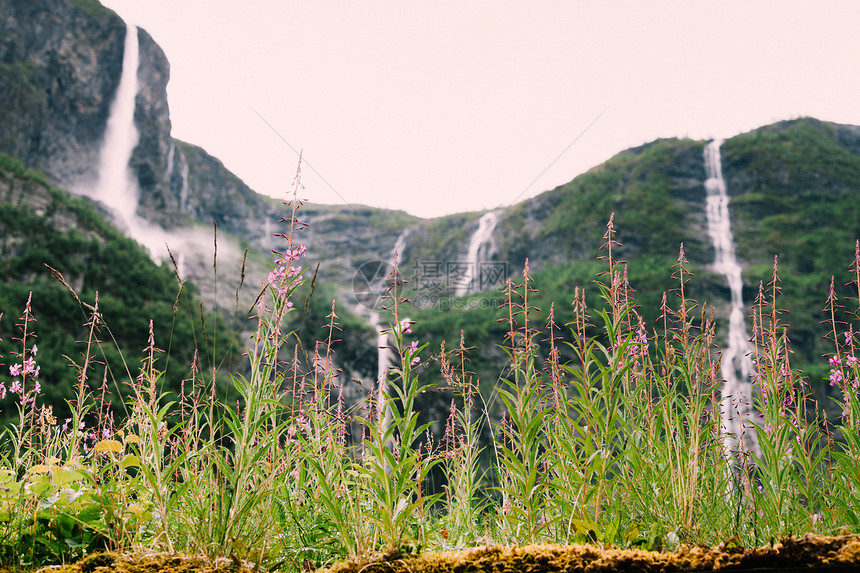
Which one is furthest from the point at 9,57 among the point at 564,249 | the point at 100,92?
the point at 564,249

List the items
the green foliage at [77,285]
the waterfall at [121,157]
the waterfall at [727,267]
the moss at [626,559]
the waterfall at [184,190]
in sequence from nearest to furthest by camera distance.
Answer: the moss at [626,559] → the green foliage at [77,285] → the waterfall at [727,267] → the waterfall at [121,157] → the waterfall at [184,190]

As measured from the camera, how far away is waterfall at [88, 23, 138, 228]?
1761 inches

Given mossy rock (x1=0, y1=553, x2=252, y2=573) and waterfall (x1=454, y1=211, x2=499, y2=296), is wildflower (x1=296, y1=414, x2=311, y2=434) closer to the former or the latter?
mossy rock (x1=0, y1=553, x2=252, y2=573)

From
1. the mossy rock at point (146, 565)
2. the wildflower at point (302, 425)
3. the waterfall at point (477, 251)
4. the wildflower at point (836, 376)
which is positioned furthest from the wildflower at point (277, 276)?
the waterfall at point (477, 251)

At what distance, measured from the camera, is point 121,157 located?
1823 inches

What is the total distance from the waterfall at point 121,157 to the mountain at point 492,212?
58cm

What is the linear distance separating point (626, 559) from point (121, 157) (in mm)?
57782

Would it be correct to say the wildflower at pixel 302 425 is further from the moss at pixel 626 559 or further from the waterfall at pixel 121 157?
the waterfall at pixel 121 157

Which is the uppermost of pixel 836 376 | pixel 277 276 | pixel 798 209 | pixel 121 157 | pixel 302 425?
pixel 121 157

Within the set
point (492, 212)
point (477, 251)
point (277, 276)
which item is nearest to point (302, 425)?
point (277, 276)

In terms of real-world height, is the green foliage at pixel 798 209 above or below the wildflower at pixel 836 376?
above

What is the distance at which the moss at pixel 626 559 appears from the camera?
1.41 m

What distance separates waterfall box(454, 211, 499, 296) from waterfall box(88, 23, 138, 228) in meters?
34.7

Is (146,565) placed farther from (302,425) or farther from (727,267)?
(727,267)
